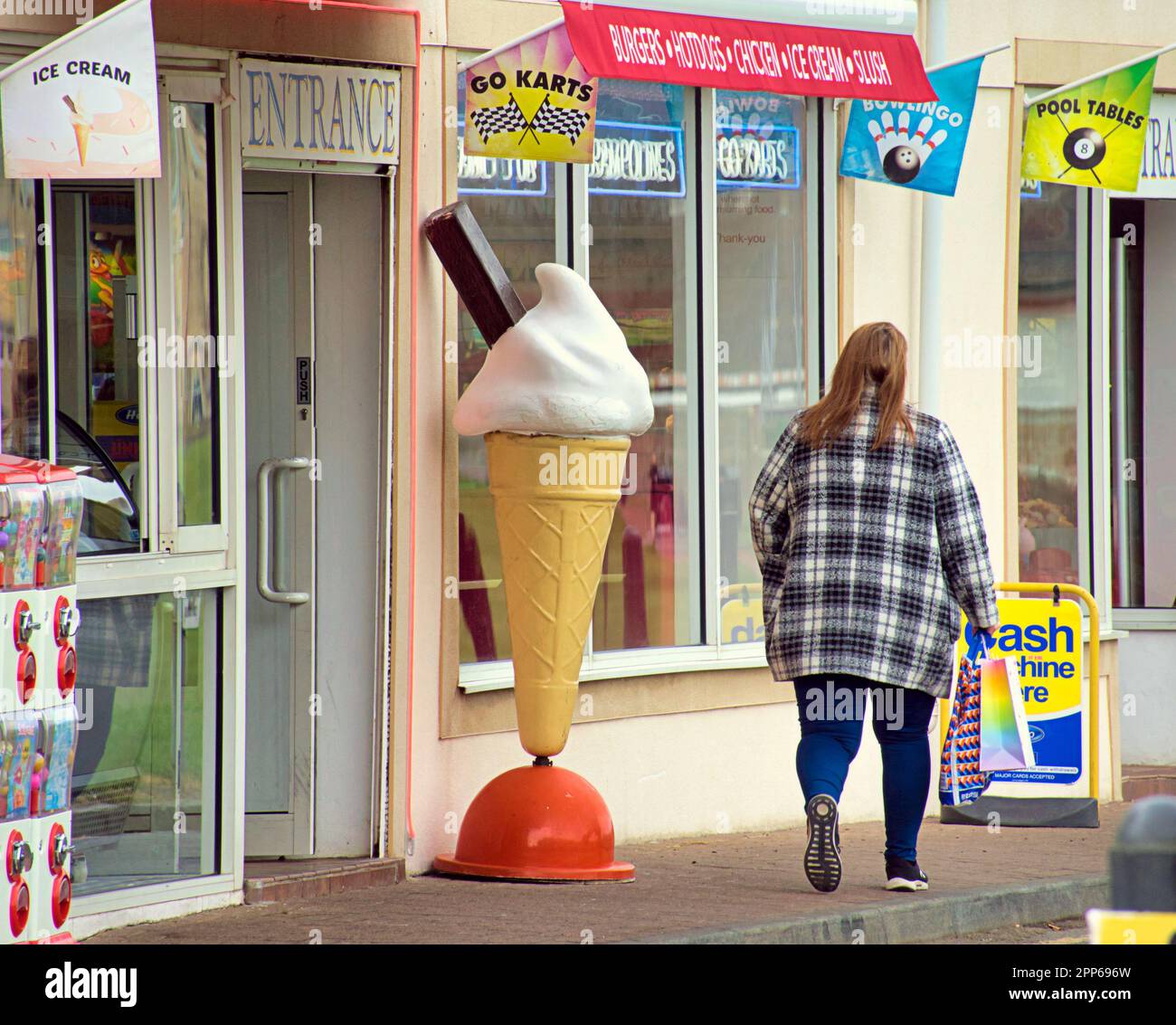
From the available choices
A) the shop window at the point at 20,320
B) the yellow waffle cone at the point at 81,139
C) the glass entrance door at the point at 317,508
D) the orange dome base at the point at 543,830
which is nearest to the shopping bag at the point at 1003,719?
the orange dome base at the point at 543,830

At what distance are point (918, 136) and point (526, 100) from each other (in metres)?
2.26

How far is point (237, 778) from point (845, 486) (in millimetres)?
2328

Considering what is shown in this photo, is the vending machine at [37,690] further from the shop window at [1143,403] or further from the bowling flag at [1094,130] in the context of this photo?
the shop window at [1143,403]

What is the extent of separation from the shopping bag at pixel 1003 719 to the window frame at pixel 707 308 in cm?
99

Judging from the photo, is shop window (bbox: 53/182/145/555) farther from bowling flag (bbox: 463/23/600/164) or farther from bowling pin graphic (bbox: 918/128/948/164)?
bowling pin graphic (bbox: 918/128/948/164)

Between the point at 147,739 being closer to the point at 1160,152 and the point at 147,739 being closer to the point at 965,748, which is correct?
the point at 965,748

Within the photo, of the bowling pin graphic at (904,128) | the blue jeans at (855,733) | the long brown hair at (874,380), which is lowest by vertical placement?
the blue jeans at (855,733)

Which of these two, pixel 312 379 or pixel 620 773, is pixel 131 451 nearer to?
pixel 312 379

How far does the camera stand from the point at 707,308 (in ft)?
29.2

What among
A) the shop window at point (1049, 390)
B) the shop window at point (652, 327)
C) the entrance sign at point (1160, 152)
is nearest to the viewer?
the shop window at point (652, 327)

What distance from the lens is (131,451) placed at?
6.60m

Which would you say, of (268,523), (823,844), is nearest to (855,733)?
(823,844)

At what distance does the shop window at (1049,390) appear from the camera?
10.0 metres
